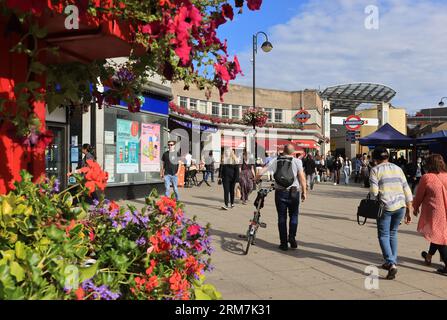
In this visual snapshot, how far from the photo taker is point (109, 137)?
454 inches

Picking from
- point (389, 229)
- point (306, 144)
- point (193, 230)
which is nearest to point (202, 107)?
point (306, 144)

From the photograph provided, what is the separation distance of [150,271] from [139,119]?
36.5 feet

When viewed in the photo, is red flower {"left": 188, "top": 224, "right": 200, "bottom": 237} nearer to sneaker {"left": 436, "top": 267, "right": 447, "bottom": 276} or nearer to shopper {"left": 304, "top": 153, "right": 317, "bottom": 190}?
sneaker {"left": 436, "top": 267, "right": 447, "bottom": 276}

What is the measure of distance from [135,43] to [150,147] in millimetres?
11228

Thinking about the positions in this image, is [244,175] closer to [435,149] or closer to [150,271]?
[435,149]

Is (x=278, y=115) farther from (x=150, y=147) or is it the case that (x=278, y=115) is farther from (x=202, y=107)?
(x=150, y=147)

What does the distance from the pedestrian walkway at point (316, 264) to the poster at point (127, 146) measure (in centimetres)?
398

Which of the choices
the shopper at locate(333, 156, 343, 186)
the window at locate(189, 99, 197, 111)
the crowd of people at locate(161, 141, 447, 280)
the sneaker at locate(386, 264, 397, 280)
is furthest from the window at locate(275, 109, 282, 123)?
the sneaker at locate(386, 264, 397, 280)

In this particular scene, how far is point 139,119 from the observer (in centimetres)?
1286

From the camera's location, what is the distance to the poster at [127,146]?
39.1ft

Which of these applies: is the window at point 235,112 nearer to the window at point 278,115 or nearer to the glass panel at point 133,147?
the window at point 278,115

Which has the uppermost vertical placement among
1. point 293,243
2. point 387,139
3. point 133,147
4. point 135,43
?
point 387,139

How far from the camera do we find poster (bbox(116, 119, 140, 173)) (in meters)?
11.9

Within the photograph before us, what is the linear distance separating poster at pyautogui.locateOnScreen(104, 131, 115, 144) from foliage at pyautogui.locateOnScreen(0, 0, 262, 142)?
9084mm
